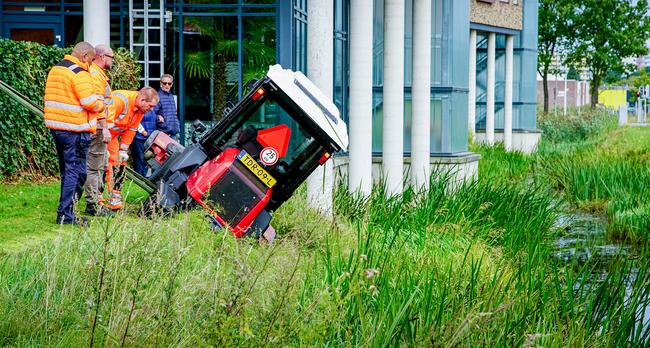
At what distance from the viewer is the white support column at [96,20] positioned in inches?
694

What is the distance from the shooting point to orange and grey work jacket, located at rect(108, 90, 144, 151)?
42.6 feet

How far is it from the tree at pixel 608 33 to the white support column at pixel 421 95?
4214 centimetres

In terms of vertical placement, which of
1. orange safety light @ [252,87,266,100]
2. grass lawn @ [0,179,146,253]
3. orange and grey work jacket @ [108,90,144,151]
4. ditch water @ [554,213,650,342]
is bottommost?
ditch water @ [554,213,650,342]

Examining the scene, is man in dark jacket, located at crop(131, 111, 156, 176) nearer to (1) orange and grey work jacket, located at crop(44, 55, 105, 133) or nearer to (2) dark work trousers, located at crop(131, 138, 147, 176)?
(2) dark work trousers, located at crop(131, 138, 147, 176)

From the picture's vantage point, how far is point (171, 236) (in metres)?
8.30

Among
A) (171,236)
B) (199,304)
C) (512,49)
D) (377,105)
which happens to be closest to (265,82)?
(171,236)

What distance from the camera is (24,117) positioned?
1534cm

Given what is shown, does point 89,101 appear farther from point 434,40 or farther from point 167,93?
point 434,40

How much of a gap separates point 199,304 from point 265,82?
4.27 metres

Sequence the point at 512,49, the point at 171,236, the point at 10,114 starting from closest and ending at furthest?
the point at 171,236 → the point at 10,114 → the point at 512,49

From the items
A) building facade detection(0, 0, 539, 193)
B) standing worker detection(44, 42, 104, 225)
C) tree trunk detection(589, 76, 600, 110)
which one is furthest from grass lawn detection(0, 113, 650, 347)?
tree trunk detection(589, 76, 600, 110)

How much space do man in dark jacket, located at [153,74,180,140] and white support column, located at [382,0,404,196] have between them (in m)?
3.32

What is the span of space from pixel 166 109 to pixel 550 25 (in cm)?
4638

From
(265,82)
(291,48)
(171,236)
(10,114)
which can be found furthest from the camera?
(291,48)
